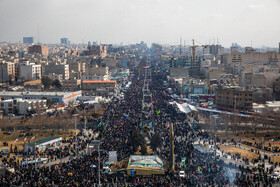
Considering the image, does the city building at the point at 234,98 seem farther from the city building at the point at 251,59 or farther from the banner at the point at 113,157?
the city building at the point at 251,59

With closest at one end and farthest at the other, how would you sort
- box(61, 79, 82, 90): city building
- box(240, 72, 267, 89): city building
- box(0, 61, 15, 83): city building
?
box(240, 72, 267, 89): city building, box(61, 79, 82, 90): city building, box(0, 61, 15, 83): city building

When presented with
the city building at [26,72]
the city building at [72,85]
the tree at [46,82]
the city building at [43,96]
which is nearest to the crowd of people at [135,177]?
the city building at [43,96]

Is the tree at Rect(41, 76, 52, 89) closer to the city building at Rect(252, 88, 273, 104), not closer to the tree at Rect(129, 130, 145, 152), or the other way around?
the city building at Rect(252, 88, 273, 104)

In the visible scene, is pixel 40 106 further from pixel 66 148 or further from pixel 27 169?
pixel 27 169

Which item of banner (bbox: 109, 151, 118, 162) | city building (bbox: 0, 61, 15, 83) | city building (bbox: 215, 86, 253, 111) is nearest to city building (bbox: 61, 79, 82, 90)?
city building (bbox: 0, 61, 15, 83)

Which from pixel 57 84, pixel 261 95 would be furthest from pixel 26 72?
pixel 261 95
